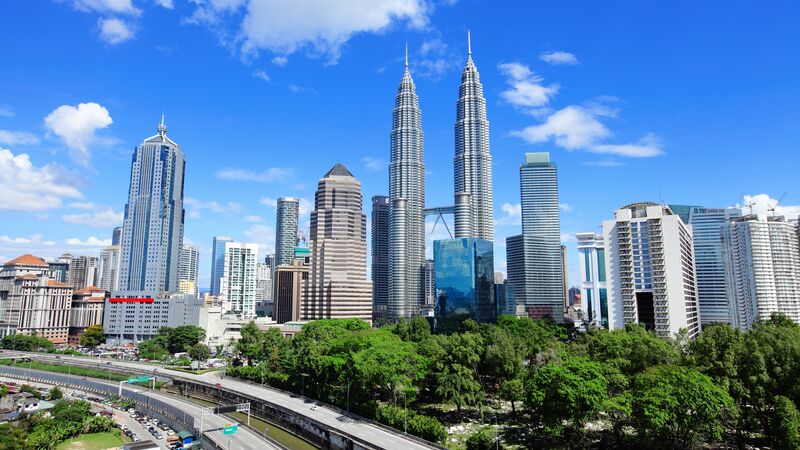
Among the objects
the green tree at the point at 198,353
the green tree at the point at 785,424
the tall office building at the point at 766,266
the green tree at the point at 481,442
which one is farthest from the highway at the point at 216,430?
the tall office building at the point at 766,266

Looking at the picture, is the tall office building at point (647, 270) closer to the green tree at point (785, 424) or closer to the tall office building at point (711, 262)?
the green tree at point (785, 424)

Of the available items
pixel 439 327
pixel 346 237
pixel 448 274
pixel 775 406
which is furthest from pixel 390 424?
pixel 448 274

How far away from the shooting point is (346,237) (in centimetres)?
16638

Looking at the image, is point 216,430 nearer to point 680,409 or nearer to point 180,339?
point 680,409

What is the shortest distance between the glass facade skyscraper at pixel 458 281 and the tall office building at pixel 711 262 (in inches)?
2998

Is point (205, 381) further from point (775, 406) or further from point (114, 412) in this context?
point (775, 406)

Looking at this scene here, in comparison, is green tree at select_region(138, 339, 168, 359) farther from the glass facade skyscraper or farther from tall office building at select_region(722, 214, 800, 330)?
tall office building at select_region(722, 214, 800, 330)

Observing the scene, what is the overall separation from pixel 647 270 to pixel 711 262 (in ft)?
284

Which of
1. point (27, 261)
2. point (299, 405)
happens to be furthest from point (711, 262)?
point (27, 261)

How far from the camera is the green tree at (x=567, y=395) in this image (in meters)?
40.8

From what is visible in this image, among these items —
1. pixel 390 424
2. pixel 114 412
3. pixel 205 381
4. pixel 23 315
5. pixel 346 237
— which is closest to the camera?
pixel 390 424

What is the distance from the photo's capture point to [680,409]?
38250 millimetres

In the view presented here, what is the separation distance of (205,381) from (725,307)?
505 ft

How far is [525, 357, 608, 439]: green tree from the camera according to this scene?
40.8 m
